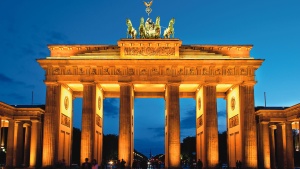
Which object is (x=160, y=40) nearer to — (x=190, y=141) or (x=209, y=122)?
(x=209, y=122)

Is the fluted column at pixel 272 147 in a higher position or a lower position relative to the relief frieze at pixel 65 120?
lower

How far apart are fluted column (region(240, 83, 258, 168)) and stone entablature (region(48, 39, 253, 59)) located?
Result: 510 centimetres

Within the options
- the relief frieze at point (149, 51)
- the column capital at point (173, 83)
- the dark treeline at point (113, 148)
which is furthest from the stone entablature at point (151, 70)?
the dark treeline at point (113, 148)

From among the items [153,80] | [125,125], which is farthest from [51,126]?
[153,80]

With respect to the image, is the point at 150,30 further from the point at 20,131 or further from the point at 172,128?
the point at 20,131

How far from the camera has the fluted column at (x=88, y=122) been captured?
5047 centimetres

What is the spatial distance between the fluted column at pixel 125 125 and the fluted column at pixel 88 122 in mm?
3434

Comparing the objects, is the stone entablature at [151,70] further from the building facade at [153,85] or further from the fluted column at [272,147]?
the fluted column at [272,147]

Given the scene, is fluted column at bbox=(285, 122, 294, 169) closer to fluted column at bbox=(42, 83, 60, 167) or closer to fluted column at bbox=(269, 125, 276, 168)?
fluted column at bbox=(269, 125, 276, 168)

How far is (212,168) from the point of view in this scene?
49.7 m

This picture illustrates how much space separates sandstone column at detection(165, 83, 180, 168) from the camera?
5012cm

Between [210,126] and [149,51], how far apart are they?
12.0m

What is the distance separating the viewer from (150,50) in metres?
53.0

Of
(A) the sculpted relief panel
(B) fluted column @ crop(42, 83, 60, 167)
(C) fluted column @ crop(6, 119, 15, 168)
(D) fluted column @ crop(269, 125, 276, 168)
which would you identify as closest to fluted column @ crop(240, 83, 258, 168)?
(A) the sculpted relief panel
